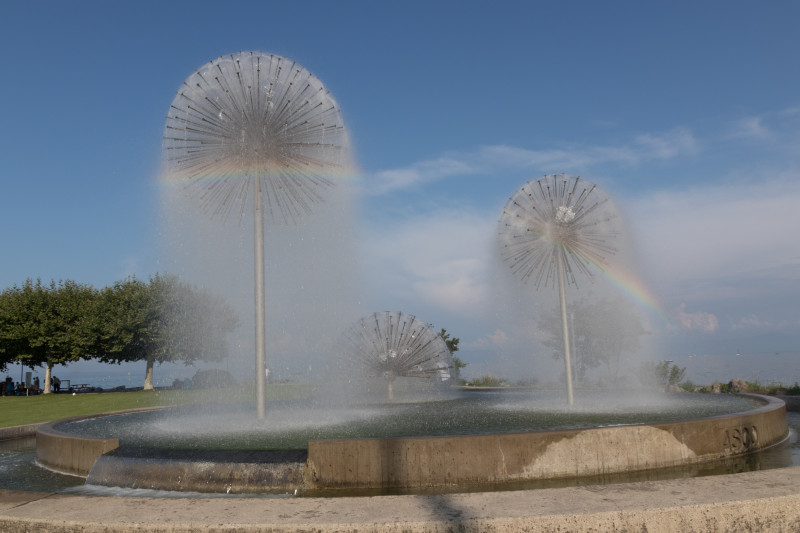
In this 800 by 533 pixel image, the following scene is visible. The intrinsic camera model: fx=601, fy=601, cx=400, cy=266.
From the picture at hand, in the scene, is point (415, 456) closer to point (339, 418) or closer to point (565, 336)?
point (339, 418)

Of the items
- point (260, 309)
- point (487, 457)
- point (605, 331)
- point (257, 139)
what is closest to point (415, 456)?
point (487, 457)

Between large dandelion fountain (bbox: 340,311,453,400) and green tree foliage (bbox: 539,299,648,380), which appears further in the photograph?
green tree foliage (bbox: 539,299,648,380)

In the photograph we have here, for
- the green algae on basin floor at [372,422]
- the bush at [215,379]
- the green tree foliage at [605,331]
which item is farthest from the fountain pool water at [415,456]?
the green tree foliage at [605,331]

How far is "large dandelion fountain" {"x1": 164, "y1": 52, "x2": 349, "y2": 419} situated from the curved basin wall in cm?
521

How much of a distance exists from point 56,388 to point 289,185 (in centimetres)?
4967

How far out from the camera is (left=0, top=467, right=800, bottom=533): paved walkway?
4719 mm

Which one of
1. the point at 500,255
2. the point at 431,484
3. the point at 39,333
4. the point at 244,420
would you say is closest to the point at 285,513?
the point at 431,484

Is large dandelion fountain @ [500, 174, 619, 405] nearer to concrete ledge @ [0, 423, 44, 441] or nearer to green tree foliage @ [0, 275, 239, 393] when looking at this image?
concrete ledge @ [0, 423, 44, 441]

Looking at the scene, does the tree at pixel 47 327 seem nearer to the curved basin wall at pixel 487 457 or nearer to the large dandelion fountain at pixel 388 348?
the large dandelion fountain at pixel 388 348

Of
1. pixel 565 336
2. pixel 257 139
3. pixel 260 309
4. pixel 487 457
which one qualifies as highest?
pixel 257 139

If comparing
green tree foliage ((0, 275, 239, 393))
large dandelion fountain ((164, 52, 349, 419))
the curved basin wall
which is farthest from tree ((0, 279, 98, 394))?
the curved basin wall

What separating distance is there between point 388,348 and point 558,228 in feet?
21.4

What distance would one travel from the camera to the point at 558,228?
1591cm

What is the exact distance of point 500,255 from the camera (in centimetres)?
1736
